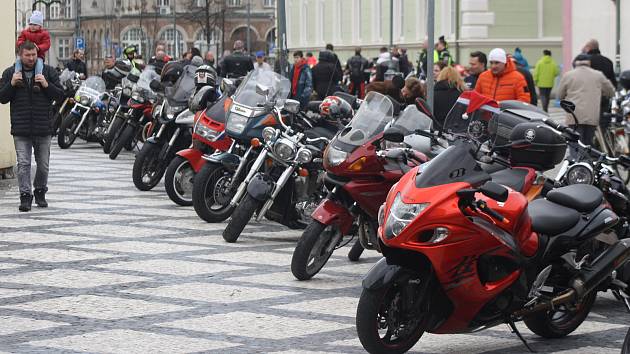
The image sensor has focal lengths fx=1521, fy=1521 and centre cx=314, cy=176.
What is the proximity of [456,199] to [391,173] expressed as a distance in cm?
303

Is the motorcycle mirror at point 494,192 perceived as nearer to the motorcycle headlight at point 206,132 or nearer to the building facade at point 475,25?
the motorcycle headlight at point 206,132

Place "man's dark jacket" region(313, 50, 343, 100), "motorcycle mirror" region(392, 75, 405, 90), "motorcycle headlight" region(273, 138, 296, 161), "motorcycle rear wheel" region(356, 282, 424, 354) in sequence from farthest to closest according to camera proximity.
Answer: "man's dark jacket" region(313, 50, 343, 100)
"motorcycle mirror" region(392, 75, 405, 90)
"motorcycle headlight" region(273, 138, 296, 161)
"motorcycle rear wheel" region(356, 282, 424, 354)

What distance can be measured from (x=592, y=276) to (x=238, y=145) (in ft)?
21.0

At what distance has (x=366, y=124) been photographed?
1101 centimetres

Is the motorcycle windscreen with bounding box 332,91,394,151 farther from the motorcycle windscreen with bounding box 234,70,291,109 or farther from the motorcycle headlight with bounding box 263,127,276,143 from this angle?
the motorcycle windscreen with bounding box 234,70,291,109

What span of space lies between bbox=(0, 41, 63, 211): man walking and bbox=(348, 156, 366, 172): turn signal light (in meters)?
5.68

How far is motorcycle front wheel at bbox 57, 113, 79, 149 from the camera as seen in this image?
25.6m

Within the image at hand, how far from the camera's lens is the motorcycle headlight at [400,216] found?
7.93 meters

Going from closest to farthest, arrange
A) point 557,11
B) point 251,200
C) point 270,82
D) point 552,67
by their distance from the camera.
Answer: point 251,200, point 270,82, point 552,67, point 557,11

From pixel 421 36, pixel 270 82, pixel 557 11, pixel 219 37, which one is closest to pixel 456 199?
pixel 270 82

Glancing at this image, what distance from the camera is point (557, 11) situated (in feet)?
152

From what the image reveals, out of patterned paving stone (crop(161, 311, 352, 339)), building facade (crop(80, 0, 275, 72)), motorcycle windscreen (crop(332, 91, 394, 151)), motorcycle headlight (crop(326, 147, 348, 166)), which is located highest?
building facade (crop(80, 0, 275, 72))

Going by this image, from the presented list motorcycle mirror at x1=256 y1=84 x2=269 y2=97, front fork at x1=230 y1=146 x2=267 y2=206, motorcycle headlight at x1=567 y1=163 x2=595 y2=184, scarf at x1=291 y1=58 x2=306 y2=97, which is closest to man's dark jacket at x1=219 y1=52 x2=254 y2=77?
scarf at x1=291 y1=58 x2=306 y2=97

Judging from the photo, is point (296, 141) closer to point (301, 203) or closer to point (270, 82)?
point (301, 203)
